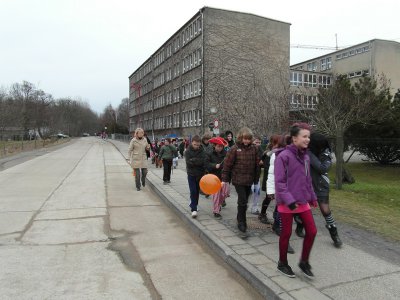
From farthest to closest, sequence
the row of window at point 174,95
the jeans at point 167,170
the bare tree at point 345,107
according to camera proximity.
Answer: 1. the row of window at point 174,95
2. the bare tree at point 345,107
3. the jeans at point 167,170

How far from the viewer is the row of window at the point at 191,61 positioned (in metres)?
41.0

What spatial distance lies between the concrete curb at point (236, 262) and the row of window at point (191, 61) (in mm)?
34239

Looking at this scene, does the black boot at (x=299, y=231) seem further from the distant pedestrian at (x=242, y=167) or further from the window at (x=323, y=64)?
the window at (x=323, y=64)

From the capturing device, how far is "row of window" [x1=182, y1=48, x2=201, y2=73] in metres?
41.0

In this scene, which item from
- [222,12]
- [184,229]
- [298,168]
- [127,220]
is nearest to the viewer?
[298,168]

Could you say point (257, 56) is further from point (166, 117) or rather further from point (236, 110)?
point (166, 117)

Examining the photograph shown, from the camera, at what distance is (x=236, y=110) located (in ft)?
107

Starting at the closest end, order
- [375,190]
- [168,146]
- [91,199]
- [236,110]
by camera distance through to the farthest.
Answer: [91,199] < [375,190] < [168,146] < [236,110]

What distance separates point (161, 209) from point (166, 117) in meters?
46.8

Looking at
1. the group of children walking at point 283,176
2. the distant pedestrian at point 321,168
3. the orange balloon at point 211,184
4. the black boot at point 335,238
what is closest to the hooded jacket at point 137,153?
the group of children walking at point 283,176

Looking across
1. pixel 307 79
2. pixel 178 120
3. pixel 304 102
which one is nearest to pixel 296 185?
pixel 304 102

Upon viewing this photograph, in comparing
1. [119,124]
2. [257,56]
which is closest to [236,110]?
[257,56]

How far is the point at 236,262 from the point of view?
504 centimetres

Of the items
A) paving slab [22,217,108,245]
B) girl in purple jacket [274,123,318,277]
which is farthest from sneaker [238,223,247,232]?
paving slab [22,217,108,245]
